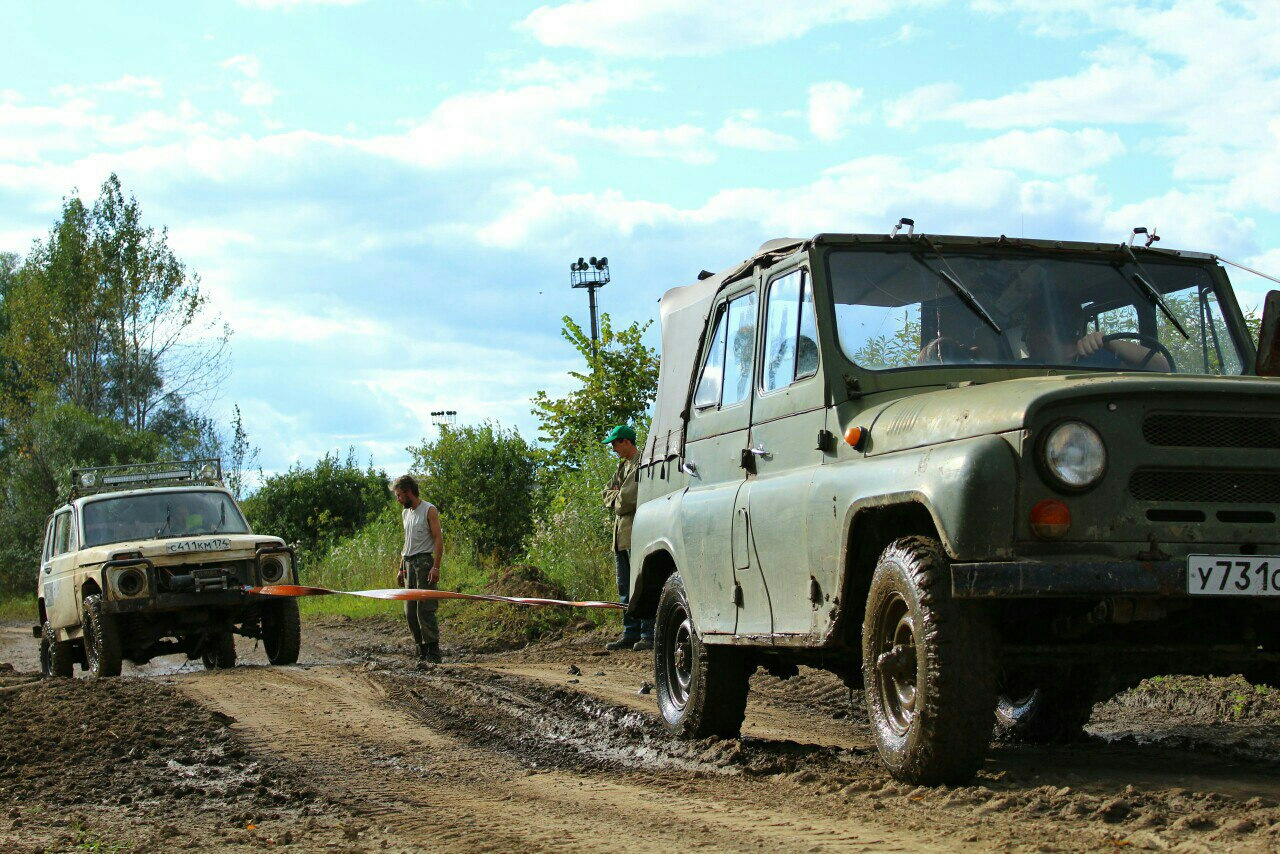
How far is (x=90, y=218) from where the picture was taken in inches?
1842

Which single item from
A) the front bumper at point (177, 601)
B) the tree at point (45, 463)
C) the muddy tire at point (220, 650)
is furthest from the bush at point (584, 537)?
the tree at point (45, 463)

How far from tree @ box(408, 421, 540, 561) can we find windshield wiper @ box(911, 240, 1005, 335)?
23.2 metres

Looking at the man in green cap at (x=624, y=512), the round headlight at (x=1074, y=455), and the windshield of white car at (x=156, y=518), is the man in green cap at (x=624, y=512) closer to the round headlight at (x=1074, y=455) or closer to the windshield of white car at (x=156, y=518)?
the windshield of white car at (x=156, y=518)

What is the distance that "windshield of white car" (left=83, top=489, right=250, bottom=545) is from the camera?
13953 millimetres

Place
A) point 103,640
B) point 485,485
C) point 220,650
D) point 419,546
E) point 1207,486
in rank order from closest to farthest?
point 1207,486, point 103,640, point 220,650, point 419,546, point 485,485

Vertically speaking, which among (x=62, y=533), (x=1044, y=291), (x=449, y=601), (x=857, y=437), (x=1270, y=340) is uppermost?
(x=1044, y=291)

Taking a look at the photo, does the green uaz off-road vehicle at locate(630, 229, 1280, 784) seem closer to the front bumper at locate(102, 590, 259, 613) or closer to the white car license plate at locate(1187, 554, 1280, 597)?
the white car license plate at locate(1187, 554, 1280, 597)

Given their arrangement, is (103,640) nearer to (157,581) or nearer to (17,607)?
(157,581)

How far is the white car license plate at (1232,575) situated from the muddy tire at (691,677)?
2864mm

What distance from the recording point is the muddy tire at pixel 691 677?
22.9ft

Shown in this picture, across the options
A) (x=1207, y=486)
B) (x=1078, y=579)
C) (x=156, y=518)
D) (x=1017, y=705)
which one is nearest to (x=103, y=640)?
(x=156, y=518)

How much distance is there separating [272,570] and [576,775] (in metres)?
7.59

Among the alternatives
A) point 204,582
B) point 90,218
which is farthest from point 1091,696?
point 90,218

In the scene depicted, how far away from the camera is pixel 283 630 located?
1334 cm
